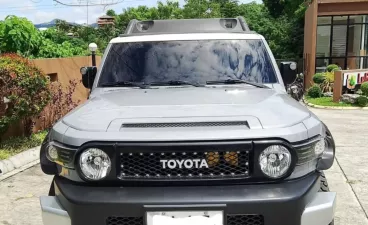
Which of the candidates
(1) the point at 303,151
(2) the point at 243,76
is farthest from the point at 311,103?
(1) the point at 303,151

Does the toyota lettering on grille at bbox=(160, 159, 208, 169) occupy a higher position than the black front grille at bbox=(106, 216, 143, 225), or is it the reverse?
the toyota lettering on grille at bbox=(160, 159, 208, 169)

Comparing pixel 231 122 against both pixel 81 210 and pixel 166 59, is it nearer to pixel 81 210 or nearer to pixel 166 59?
pixel 81 210

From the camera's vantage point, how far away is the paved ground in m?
4.26

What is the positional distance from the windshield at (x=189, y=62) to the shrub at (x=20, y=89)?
3.08 meters

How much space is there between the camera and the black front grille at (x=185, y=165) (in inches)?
94.9

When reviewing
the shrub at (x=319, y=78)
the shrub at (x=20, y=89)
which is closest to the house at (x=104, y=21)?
the shrub at (x=319, y=78)

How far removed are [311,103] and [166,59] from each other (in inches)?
512

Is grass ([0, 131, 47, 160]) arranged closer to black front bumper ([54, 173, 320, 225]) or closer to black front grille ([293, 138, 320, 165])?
black front bumper ([54, 173, 320, 225])

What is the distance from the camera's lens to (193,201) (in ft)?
7.64

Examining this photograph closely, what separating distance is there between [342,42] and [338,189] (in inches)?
769

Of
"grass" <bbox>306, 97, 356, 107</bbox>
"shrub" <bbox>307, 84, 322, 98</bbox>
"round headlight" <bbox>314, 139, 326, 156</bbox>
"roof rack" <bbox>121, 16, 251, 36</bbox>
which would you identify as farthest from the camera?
"shrub" <bbox>307, 84, 322, 98</bbox>


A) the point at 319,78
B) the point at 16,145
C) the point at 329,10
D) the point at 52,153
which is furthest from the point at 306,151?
the point at 329,10

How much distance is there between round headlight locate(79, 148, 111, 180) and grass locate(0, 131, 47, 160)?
4.34 meters

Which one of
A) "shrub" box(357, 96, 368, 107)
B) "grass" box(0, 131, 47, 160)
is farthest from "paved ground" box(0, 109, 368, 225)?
"shrub" box(357, 96, 368, 107)
